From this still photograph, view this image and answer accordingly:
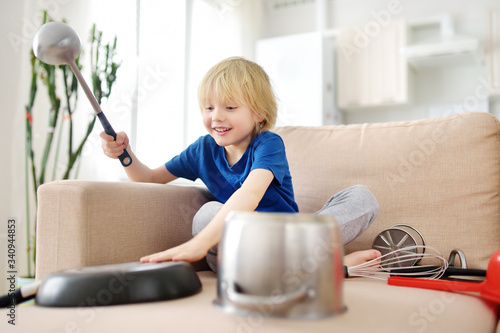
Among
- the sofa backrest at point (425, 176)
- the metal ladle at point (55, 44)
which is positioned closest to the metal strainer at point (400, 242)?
the sofa backrest at point (425, 176)

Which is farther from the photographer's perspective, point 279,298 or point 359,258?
point 359,258

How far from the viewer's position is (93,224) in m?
0.84

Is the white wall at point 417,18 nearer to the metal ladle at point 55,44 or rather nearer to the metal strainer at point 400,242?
the metal strainer at point 400,242

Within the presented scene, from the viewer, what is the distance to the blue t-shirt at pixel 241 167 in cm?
102

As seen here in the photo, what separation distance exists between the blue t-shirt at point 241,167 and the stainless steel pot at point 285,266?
0.43 metres

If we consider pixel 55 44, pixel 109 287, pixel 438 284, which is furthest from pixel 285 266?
pixel 55 44

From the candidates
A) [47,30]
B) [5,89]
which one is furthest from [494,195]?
[5,89]

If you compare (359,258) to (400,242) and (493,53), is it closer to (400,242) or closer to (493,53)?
(400,242)

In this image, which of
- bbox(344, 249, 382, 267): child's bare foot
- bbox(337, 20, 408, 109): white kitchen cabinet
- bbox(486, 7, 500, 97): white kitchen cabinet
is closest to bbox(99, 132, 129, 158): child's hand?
bbox(344, 249, 382, 267): child's bare foot

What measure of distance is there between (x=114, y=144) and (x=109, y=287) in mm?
475

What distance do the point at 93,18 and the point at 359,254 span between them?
205 cm

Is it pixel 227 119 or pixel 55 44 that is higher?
pixel 55 44

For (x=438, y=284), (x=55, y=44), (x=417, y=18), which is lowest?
(x=438, y=284)

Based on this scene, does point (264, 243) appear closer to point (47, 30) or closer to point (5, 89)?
point (47, 30)
